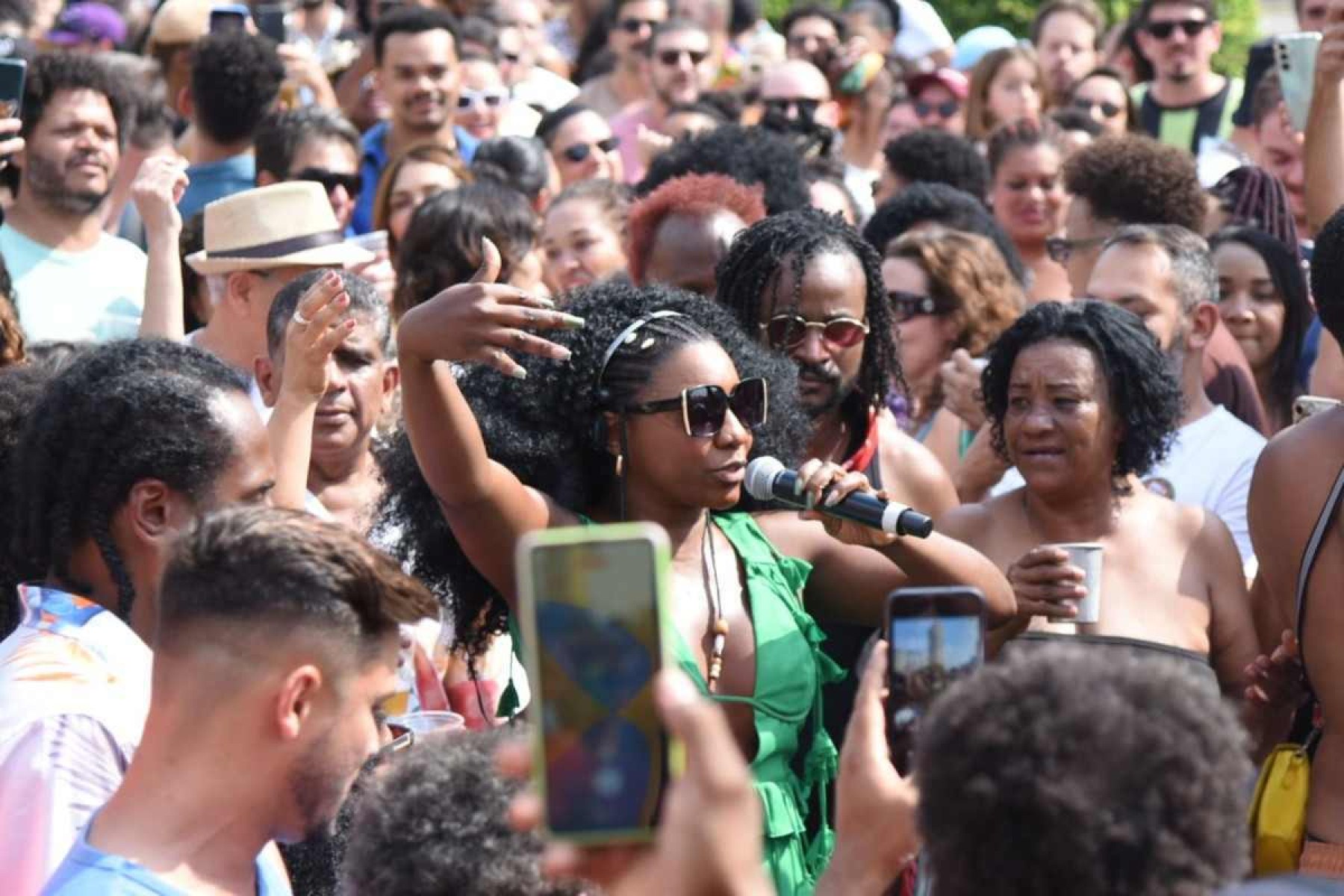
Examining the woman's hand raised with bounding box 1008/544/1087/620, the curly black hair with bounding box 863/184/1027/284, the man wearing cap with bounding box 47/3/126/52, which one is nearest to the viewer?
the woman's hand raised with bounding box 1008/544/1087/620

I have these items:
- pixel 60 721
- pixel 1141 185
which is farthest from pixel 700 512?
pixel 1141 185

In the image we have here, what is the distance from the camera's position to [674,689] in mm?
1929

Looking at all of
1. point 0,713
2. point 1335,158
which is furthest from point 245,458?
point 1335,158

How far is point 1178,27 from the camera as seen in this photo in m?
9.91

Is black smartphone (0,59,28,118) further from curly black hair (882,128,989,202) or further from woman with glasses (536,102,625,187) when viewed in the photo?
curly black hair (882,128,989,202)

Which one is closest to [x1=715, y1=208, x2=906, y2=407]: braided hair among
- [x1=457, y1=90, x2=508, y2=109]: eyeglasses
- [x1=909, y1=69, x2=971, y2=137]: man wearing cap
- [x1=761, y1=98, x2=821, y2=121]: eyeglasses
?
[x1=761, y1=98, x2=821, y2=121]: eyeglasses

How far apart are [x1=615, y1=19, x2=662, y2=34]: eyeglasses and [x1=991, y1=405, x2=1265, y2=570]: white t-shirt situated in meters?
6.57

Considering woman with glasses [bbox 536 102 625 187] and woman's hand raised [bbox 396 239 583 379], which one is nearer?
woman's hand raised [bbox 396 239 583 379]

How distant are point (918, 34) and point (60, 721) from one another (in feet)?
32.2

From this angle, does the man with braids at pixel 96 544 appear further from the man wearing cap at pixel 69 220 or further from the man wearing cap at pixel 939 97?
the man wearing cap at pixel 939 97

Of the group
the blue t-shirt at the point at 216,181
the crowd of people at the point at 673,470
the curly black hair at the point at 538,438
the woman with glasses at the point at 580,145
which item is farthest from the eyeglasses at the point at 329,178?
the curly black hair at the point at 538,438

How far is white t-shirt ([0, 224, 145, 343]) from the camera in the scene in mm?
6874

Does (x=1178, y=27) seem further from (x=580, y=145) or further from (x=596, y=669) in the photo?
(x=596, y=669)

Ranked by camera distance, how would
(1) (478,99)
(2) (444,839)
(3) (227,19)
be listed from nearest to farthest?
(2) (444,839) < (3) (227,19) < (1) (478,99)
